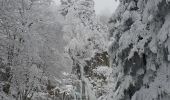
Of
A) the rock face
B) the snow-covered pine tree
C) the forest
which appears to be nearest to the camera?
the rock face

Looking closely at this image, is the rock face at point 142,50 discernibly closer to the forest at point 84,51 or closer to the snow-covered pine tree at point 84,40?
the forest at point 84,51

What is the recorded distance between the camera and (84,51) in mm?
28266

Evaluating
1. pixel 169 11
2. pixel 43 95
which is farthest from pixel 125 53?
pixel 43 95

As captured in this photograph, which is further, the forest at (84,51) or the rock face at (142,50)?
the forest at (84,51)

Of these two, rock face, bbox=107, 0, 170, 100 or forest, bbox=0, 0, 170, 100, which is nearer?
rock face, bbox=107, 0, 170, 100

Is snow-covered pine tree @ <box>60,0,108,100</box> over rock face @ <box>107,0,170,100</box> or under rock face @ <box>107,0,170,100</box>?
over

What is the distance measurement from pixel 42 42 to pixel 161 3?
13644 millimetres

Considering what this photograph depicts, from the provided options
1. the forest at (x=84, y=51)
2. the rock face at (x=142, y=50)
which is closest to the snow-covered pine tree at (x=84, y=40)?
the forest at (x=84, y=51)

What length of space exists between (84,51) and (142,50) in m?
21.3

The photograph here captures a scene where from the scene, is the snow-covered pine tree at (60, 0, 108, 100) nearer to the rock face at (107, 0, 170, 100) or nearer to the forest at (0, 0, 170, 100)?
the forest at (0, 0, 170, 100)

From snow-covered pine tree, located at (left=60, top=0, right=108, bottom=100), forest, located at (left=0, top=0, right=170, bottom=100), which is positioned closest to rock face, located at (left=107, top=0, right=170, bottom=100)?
forest, located at (left=0, top=0, right=170, bottom=100)

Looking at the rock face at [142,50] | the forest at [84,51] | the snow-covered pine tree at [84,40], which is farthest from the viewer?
the snow-covered pine tree at [84,40]

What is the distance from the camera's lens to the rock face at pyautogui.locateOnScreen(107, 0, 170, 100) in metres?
6.55

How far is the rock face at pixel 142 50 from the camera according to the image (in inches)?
258
